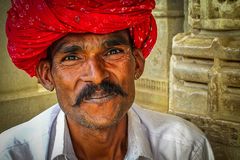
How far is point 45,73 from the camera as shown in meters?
2.22

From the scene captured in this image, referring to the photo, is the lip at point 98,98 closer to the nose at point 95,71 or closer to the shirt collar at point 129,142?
the nose at point 95,71

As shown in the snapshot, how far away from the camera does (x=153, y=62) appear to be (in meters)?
4.94

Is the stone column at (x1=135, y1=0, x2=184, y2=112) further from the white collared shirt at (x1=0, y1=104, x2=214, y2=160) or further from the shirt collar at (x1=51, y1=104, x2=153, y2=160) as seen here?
the shirt collar at (x1=51, y1=104, x2=153, y2=160)

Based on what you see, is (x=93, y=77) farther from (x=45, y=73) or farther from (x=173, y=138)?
(x=173, y=138)

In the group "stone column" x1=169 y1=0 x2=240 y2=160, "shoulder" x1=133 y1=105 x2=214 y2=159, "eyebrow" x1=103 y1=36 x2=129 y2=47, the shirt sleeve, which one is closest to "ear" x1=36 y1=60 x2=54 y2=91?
"eyebrow" x1=103 y1=36 x2=129 y2=47

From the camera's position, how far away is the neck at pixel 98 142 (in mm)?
2252

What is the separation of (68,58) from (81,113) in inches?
10.4

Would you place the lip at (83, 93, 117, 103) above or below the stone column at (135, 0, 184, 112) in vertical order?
above

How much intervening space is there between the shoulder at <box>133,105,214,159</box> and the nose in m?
0.55

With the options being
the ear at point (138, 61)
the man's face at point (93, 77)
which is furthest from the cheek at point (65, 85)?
the ear at point (138, 61)

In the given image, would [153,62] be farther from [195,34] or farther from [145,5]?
[145,5]

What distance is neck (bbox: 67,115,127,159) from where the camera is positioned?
7.39 feet

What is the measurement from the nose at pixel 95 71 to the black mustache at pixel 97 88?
0.9 inches

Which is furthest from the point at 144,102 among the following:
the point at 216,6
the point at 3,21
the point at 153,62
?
the point at 216,6
